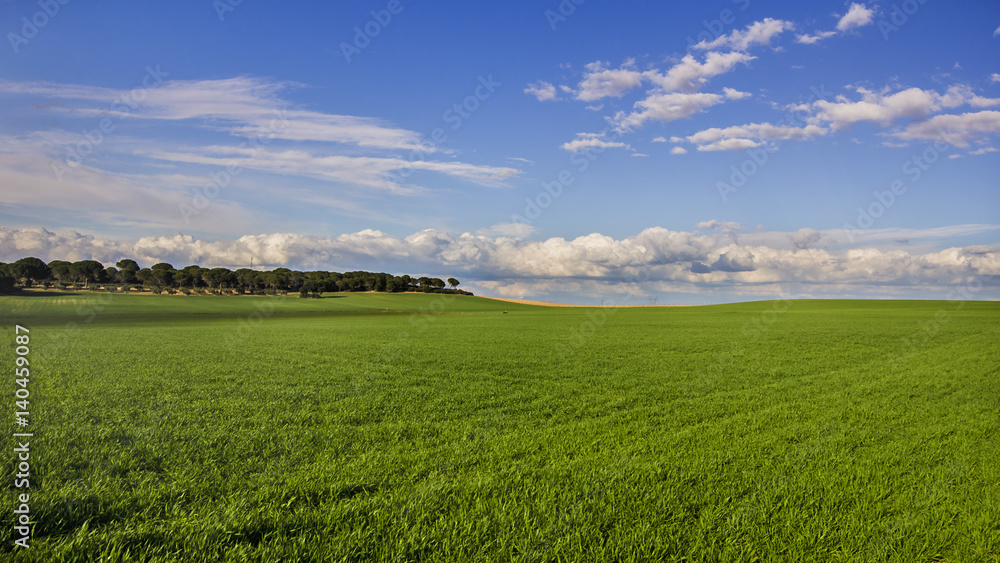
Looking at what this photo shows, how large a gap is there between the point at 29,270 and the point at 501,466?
15600 cm

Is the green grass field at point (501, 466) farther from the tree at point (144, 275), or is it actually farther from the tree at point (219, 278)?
the tree at point (144, 275)

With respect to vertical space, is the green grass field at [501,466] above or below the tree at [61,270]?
below

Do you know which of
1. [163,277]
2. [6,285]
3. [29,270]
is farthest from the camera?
[163,277]

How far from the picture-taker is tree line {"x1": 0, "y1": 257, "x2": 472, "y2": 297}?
118625 mm

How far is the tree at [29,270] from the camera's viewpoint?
112 meters

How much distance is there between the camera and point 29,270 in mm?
115312

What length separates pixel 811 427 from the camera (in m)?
10.2

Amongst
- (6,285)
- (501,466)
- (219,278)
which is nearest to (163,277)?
(219,278)

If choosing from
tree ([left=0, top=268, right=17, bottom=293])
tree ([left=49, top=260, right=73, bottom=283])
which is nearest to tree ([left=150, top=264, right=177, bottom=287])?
tree ([left=49, top=260, right=73, bottom=283])

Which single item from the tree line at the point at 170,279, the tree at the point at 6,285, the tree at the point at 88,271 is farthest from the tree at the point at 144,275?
the tree at the point at 6,285

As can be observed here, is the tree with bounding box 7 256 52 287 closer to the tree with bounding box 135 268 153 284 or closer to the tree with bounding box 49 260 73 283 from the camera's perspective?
the tree with bounding box 49 260 73 283

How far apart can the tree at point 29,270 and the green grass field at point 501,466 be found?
13532 centimetres

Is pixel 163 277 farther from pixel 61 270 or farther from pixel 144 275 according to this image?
pixel 61 270

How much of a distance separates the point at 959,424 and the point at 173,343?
102ft
